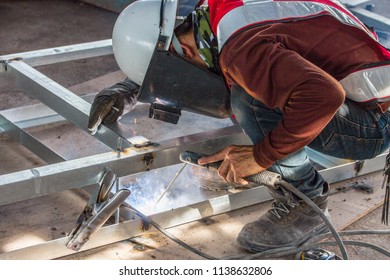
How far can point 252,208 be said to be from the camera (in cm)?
321

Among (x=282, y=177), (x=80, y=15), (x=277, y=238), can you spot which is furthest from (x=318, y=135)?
(x=80, y=15)

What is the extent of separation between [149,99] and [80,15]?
280cm

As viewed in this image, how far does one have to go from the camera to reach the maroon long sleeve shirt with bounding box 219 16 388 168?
2.43 m

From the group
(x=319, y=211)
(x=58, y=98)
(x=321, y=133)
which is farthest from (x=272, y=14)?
(x=58, y=98)

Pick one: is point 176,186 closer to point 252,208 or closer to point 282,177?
point 252,208

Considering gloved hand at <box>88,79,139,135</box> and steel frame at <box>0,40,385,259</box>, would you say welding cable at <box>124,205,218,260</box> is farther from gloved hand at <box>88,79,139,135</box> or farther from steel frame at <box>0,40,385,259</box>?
gloved hand at <box>88,79,139,135</box>

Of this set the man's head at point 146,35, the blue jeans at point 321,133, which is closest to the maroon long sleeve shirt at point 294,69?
the blue jeans at point 321,133

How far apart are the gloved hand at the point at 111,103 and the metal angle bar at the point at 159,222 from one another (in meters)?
0.42

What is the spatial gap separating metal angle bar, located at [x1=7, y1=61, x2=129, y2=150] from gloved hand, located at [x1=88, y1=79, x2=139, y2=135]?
0.04 meters

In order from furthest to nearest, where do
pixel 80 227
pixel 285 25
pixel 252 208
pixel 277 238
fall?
pixel 252 208
pixel 277 238
pixel 80 227
pixel 285 25

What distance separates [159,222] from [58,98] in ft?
2.19

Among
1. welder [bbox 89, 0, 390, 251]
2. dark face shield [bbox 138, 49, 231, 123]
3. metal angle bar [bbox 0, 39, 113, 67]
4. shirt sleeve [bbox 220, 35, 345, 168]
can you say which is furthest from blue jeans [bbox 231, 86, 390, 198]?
metal angle bar [bbox 0, 39, 113, 67]

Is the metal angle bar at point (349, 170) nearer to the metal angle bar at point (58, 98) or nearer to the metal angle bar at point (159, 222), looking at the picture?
the metal angle bar at point (159, 222)

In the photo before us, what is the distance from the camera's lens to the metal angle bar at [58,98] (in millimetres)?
3105
